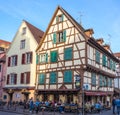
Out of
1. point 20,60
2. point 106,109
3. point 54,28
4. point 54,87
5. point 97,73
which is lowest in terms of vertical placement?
point 106,109

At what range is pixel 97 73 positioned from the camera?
28766 mm

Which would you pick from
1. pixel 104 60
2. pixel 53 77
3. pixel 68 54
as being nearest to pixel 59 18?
pixel 68 54

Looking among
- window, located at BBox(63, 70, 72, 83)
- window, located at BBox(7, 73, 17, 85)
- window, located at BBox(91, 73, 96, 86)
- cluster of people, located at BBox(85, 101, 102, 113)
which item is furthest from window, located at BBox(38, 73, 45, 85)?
cluster of people, located at BBox(85, 101, 102, 113)

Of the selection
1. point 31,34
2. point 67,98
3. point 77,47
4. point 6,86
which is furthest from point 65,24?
point 6,86

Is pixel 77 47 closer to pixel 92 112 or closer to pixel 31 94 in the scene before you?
pixel 92 112

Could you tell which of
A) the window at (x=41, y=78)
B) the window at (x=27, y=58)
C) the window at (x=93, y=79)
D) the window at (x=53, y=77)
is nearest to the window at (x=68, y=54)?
the window at (x=53, y=77)

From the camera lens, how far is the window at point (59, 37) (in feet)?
92.2

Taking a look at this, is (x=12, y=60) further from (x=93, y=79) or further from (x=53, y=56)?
(x=93, y=79)

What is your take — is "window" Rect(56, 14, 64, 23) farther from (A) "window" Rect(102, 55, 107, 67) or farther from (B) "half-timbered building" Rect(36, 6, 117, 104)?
(A) "window" Rect(102, 55, 107, 67)

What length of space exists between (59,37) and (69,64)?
439cm

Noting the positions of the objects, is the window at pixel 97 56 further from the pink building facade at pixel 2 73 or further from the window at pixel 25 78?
the pink building facade at pixel 2 73

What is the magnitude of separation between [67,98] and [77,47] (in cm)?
641

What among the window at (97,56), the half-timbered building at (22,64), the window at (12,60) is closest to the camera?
the window at (97,56)

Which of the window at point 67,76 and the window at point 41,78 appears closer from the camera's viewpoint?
the window at point 67,76
